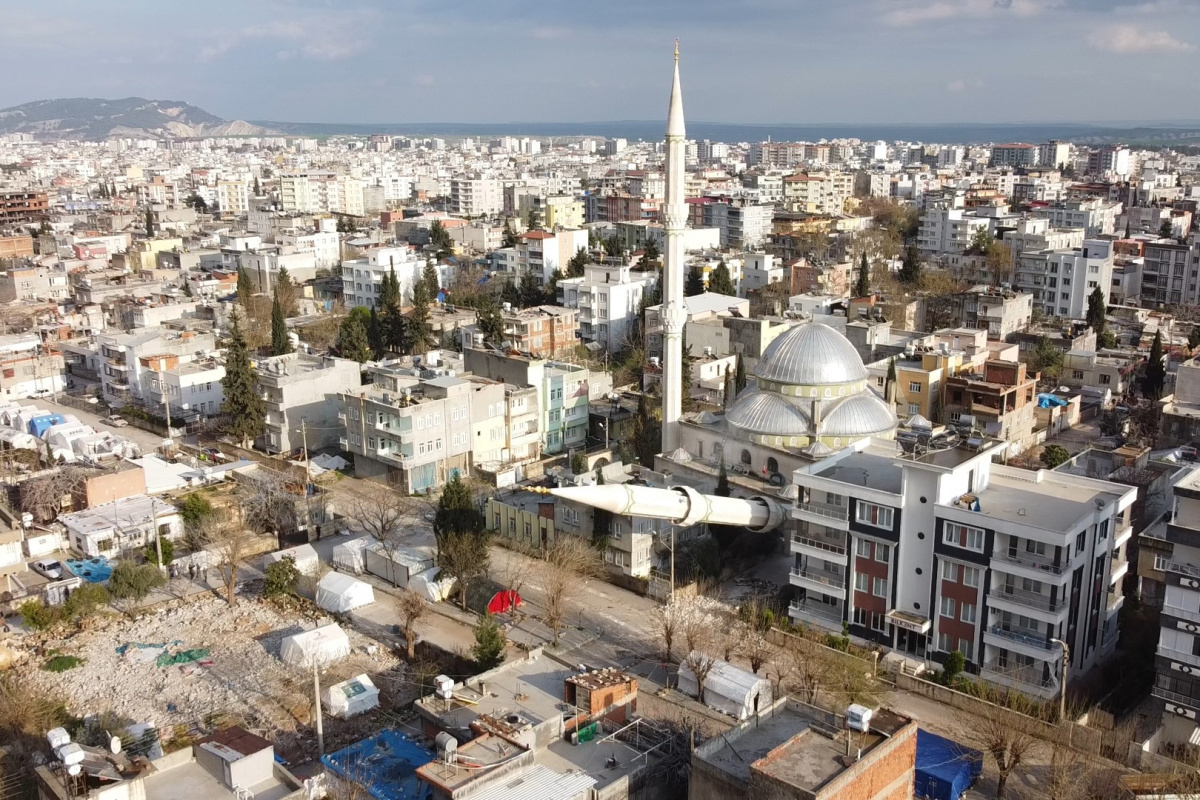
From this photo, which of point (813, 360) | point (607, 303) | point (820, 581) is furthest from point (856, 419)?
point (607, 303)

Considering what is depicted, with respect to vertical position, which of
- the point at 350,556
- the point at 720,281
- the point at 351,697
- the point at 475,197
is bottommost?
the point at 351,697

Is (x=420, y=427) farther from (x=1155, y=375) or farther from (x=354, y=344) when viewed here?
(x=1155, y=375)

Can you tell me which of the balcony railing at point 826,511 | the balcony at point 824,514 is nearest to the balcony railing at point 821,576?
the balcony at point 824,514

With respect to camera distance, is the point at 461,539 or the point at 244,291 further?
the point at 244,291

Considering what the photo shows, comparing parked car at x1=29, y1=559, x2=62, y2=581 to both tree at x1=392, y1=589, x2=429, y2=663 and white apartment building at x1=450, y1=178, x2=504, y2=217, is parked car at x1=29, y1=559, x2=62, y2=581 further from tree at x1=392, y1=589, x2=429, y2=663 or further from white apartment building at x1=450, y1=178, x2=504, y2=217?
white apartment building at x1=450, y1=178, x2=504, y2=217

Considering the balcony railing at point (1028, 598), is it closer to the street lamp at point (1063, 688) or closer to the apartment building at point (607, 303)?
the street lamp at point (1063, 688)

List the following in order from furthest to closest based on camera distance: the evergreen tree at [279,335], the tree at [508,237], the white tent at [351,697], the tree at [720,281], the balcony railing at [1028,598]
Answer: the tree at [508,237], the tree at [720,281], the evergreen tree at [279,335], the white tent at [351,697], the balcony railing at [1028,598]
